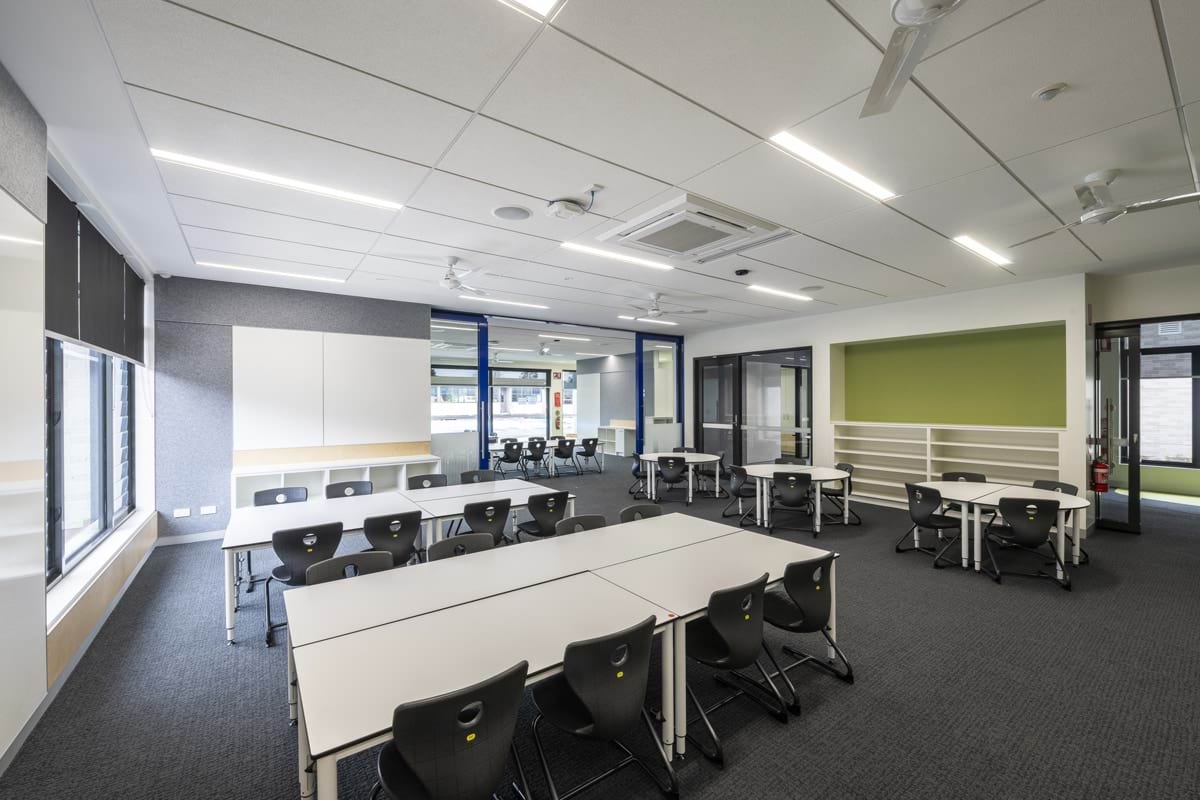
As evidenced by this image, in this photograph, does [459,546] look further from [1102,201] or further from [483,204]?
[1102,201]

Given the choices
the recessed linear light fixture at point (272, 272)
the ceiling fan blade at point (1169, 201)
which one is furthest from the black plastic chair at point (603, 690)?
the recessed linear light fixture at point (272, 272)

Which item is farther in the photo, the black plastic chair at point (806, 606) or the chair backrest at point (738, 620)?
the black plastic chair at point (806, 606)

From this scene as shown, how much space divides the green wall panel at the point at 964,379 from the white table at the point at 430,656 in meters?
6.71

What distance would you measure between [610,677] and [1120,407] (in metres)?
7.11

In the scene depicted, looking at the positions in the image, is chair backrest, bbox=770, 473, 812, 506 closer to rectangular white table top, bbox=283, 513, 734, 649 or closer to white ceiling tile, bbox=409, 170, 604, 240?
rectangular white table top, bbox=283, 513, 734, 649

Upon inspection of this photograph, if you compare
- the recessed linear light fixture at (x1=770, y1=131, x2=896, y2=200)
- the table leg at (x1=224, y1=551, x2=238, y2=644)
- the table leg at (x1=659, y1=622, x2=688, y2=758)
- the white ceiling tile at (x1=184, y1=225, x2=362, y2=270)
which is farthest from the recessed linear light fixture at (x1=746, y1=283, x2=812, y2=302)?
the table leg at (x1=224, y1=551, x2=238, y2=644)

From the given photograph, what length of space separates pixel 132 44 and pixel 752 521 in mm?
6403

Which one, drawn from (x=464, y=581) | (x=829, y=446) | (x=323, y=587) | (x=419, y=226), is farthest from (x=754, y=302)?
(x=323, y=587)

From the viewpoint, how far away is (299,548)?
3.11 m

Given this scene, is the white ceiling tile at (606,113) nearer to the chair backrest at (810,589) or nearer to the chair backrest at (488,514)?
the chair backrest at (810,589)

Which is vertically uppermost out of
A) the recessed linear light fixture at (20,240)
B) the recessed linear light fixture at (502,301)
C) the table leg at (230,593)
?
the recessed linear light fixture at (502,301)

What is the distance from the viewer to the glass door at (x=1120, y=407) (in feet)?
17.4

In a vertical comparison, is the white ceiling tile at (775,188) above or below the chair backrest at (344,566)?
above

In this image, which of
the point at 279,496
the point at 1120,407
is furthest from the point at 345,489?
the point at 1120,407
